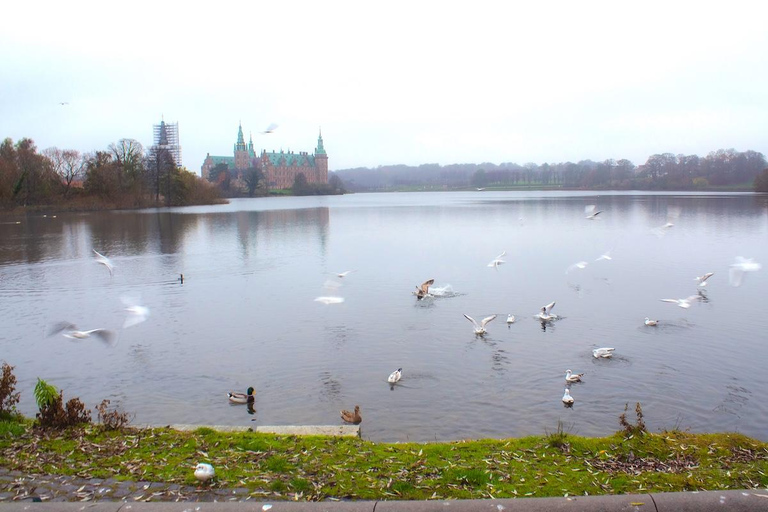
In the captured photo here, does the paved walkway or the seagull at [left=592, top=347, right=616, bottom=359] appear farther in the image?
the seagull at [left=592, top=347, right=616, bottom=359]

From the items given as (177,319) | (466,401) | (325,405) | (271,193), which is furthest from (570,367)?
(271,193)

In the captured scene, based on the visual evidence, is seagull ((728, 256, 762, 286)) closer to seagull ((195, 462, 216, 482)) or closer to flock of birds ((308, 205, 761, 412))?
flock of birds ((308, 205, 761, 412))

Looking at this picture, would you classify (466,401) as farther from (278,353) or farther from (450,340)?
(278,353)

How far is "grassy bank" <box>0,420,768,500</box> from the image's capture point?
4980mm

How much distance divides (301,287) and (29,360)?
9.33 m

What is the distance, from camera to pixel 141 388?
35.7ft

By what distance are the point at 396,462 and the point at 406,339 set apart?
8166 mm

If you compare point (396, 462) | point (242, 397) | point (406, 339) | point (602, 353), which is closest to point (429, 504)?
point (396, 462)

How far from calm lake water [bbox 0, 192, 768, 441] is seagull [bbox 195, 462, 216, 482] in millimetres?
3880

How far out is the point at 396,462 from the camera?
5719 millimetres

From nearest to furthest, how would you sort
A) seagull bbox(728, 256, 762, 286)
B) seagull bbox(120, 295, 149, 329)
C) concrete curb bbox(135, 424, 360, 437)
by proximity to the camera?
concrete curb bbox(135, 424, 360, 437) < seagull bbox(120, 295, 149, 329) < seagull bbox(728, 256, 762, 286)

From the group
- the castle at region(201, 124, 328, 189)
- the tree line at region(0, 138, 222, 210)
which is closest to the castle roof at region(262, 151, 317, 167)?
the castle at region(201, 124, 328, 189)

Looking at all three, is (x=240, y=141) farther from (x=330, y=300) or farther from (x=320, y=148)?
(x=330, y=300)

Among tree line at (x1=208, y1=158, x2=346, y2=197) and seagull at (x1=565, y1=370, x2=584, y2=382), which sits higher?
tree line at (x1=208, y1=158, x2=346, y2=197)
